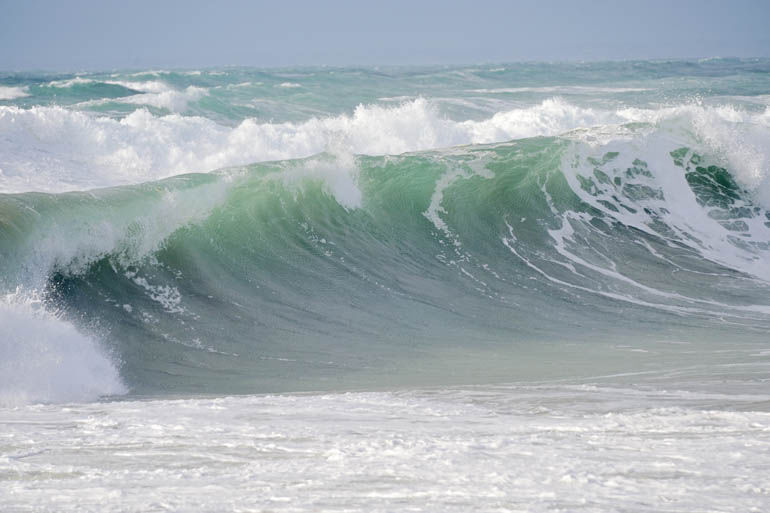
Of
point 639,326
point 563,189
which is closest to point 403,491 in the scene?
point 639,326

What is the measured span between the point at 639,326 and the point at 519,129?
1599 cm

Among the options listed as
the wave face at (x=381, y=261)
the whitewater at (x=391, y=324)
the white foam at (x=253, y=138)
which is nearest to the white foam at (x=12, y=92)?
the white foam at (x=253, y=138)

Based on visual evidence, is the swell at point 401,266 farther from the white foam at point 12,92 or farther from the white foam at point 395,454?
the white foam at point 12,92

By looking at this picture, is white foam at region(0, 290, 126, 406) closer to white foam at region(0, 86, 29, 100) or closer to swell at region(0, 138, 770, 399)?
swell at region(0, 138, 770, 399)

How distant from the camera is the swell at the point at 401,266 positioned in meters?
7.16

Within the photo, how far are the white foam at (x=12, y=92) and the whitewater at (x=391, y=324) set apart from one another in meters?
13.6

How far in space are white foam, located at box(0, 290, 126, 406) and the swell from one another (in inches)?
7.5

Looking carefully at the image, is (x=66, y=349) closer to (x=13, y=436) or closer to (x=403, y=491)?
(x=13, y=436)

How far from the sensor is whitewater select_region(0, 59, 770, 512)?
12.2ft

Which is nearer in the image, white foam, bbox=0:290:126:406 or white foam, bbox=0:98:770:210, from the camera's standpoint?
white foam, bbox=0:290:126:406

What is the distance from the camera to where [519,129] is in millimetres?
23609

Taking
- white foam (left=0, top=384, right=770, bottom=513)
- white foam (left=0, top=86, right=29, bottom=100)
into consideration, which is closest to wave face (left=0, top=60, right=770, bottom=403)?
white foam (left=0, top=384, right=770, bottom=513)

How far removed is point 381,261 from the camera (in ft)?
33.7

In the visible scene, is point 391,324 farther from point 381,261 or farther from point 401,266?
point 381,261
